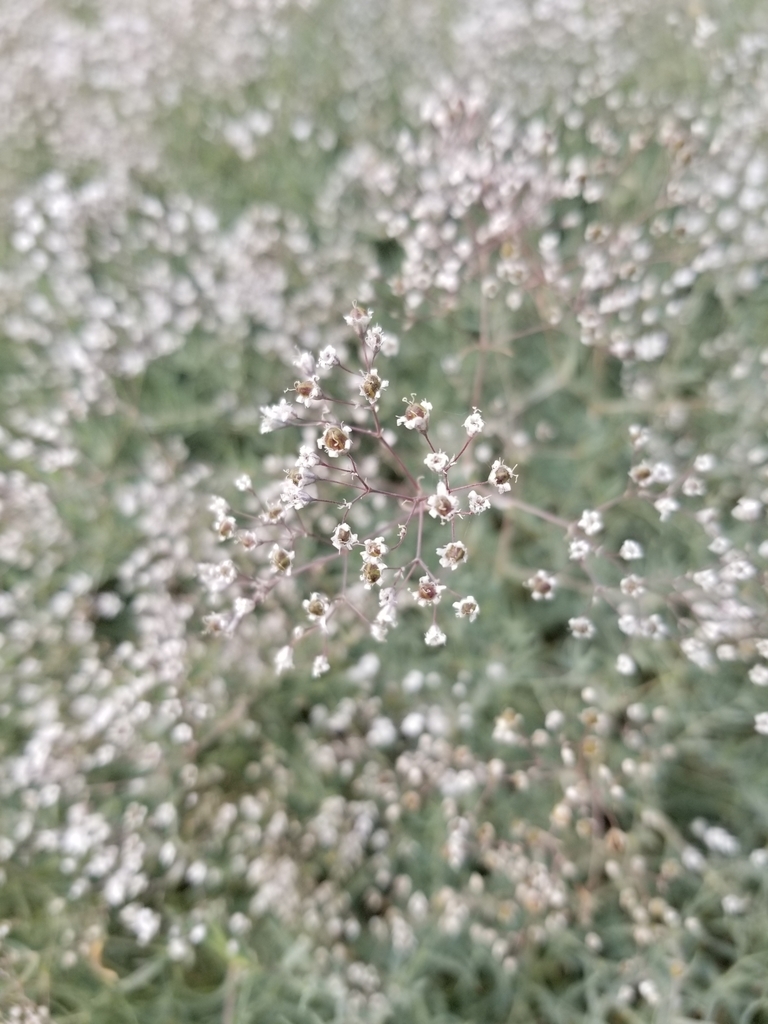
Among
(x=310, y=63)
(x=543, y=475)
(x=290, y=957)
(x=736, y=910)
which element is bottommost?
(x=290, y=957)

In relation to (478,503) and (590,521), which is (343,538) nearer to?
(478,503)

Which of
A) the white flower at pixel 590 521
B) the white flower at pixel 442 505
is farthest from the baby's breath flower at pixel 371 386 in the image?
the white flower at pixel 590 521

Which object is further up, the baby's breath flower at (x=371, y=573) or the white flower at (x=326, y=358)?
the white flower at (x=326, y=358)

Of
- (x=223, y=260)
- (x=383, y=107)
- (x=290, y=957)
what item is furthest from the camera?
(x=383, y=107)

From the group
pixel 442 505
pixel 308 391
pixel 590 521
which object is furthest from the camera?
pixel 590 521

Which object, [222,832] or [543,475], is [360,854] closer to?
[222,832]

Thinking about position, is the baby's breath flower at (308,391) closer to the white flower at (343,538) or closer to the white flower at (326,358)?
the white flower at (326,358)

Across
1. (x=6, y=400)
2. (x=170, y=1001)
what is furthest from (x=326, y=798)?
(x=6, y=400)

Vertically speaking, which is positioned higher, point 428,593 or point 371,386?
point 371,386

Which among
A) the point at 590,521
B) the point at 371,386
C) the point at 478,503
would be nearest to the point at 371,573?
the point at 478,503

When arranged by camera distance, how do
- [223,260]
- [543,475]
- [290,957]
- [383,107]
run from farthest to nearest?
[383,107], [223,260], [543,475], [290,957]

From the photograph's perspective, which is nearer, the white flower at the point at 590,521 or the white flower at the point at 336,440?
the white flower at the point at 336,440
